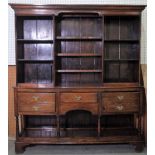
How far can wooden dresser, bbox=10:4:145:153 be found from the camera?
2803mm

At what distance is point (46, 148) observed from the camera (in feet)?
9.96

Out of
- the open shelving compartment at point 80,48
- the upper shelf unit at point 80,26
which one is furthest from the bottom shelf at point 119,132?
the upper shelf unit at point 80,26

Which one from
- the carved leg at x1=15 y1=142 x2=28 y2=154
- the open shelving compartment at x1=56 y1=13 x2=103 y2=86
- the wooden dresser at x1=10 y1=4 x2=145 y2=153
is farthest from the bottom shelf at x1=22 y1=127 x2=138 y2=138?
the open shelving compartment at x1=56 y1=13 x2=103 y2=86

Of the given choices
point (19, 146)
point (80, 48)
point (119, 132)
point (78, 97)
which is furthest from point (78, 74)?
point (19, 146)

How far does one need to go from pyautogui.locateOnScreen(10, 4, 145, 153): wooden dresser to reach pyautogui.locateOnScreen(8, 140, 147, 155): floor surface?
13 cm

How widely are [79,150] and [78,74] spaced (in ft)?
3.40

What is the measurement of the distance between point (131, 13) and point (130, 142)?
1.64 m

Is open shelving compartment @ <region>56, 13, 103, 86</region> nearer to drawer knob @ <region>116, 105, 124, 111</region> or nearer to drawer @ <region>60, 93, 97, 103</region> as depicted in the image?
drawer @ <region>60, 93, 97, 103</region>

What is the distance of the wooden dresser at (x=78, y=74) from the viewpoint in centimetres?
280

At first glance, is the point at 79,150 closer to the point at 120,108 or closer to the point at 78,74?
the point at 120,108

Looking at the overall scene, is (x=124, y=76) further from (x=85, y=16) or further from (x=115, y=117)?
(x=85, y=16)

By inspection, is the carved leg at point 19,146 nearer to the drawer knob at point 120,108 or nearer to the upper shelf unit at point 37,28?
the drawer knob at point 120,108
